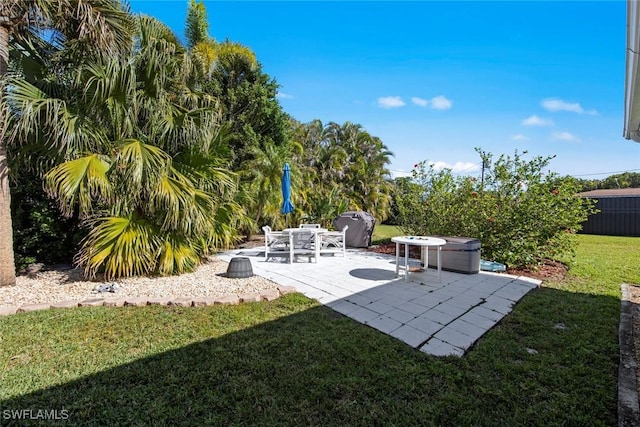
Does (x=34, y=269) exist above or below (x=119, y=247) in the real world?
below

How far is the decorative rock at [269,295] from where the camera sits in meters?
4.74

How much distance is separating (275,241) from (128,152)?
406 centimetres

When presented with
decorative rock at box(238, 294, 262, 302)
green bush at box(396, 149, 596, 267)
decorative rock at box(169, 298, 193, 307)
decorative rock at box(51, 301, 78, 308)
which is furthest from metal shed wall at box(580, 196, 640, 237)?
decorative rock at box(51, 301, 78, 308)

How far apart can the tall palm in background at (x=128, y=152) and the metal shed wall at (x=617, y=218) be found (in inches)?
788

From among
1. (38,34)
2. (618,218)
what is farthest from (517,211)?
(618,218)

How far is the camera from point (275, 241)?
8062 millimetres

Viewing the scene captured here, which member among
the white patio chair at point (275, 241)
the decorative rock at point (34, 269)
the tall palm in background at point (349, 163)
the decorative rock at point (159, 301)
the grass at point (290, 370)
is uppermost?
the tall palm in background at point (349, 163)

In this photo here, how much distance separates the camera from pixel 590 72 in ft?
29.4

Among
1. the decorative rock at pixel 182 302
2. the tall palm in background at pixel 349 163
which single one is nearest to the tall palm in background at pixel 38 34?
the decorative rock at pixel 182 302

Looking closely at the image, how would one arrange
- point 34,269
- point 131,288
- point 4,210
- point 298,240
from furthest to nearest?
point 298,240 < point 34,269 < point 131,288 < point 4,210

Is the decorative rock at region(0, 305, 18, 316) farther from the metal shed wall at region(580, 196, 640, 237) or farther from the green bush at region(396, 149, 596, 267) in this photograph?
the metal shed wall at region(580, 196, 640, 237)

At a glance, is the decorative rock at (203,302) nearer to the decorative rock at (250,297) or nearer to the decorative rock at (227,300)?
the decorative rock at (227,300)

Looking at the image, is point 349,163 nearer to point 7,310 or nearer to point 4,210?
point 4,210

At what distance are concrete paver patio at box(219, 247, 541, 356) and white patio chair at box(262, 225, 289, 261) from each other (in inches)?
27.1
